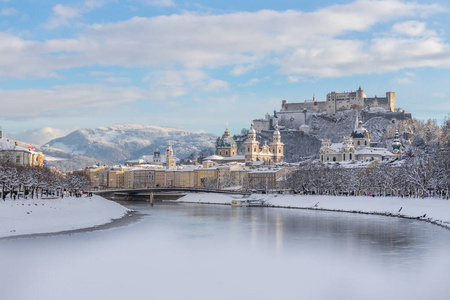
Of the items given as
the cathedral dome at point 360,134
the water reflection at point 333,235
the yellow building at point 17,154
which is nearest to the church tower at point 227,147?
the cathedral dome at point 360,134

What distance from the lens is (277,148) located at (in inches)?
6944

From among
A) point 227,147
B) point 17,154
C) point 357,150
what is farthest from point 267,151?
point 17,154

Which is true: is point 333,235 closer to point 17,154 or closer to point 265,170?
point 17,154

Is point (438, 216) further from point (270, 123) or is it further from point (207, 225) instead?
point (270, 123)

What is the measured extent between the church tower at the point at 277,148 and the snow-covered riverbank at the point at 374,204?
66471 millimetres

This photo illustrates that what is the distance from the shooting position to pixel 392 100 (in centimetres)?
17838

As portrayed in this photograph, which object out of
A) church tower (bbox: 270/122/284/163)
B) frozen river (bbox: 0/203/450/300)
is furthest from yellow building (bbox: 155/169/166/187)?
frozen river (bbox: 0/203/450/300)

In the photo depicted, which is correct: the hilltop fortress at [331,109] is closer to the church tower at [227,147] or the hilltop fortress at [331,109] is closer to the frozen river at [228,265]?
the church tower at [227,147]

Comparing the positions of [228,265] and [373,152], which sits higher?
[373,152]

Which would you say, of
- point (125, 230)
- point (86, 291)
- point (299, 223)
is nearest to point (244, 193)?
point (299, 223)

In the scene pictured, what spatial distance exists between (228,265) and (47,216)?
74.9 ft

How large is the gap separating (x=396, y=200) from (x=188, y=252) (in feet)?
130

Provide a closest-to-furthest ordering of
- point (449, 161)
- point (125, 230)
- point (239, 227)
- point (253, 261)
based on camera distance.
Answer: point (253, 261) < point (125, 230) < point (239, 227) < point (449, 161)

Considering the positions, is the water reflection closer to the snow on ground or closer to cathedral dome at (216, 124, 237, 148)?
the snow on ground
